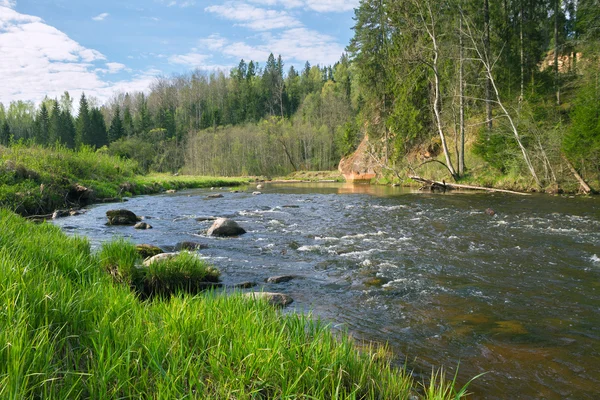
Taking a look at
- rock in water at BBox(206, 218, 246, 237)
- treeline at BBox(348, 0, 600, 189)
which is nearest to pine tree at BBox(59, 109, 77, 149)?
treeline at BBox(348, 0, 600, 189)

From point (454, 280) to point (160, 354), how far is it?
537 centimetres

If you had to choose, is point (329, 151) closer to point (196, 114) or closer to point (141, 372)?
point (196, 114)

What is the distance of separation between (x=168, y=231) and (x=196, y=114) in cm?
9933

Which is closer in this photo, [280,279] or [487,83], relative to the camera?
[280,279]

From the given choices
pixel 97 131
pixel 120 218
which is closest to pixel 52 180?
pixel 120 218

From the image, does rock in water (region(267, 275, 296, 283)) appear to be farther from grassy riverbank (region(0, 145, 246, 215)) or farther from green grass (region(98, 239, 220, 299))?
grassy riverbank (region(0, 145, 246, 215))

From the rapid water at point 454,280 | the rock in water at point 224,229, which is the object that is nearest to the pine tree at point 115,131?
the rapid water at point 454,280

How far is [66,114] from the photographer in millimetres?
81688

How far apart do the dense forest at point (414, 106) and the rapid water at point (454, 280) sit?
763 centimetres

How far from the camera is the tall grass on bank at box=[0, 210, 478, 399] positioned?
1.97 metres

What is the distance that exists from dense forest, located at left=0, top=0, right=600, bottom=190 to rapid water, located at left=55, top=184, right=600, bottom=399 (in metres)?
7.63

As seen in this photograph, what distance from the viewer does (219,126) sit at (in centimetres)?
9131

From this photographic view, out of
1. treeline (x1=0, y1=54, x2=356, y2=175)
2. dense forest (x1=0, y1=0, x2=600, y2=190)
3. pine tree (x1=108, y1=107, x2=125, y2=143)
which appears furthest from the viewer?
pine tree (x1=108, y1=107, x2=125, y2=143)

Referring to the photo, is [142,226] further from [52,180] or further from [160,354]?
[160,354]
